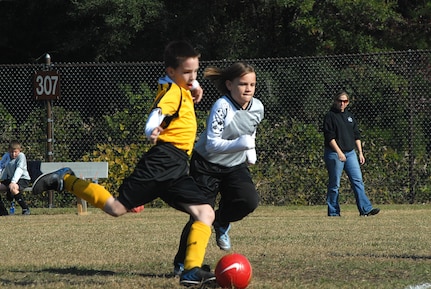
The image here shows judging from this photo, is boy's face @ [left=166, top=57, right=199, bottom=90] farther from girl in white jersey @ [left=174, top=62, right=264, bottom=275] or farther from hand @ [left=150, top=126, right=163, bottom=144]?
girl in white jersey @ [left=174, top=62, right=264, bottom=275]

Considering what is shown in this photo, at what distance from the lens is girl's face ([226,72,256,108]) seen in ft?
23.2

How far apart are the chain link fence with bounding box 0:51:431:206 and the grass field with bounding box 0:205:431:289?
274 centimetres

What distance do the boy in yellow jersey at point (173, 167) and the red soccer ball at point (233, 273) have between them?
20 cm

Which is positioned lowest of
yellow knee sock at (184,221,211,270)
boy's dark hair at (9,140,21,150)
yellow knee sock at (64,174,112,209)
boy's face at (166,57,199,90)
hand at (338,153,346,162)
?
boy's dark hair at (9,140,21,150)

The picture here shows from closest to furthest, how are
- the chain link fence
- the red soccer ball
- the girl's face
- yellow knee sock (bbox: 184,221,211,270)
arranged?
the red soccer ball < yellow knee sock (bbox: 184,221,211,270) < the girl's face < the chain link fence

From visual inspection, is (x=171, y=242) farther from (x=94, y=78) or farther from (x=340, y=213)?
(x=94, y=78)

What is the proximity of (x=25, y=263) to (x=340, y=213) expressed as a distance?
753cm

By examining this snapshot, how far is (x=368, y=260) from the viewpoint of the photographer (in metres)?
7.28

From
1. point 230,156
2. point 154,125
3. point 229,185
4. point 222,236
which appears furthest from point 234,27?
point 154,125

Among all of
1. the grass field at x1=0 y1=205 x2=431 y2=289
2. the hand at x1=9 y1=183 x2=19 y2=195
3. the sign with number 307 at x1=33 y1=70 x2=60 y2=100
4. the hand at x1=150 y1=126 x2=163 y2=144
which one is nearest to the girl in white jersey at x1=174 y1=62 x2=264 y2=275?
the grass field at x1=0 y1=205 x2=431 y2=289

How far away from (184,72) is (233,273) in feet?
4.70

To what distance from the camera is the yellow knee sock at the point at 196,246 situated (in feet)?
18.8

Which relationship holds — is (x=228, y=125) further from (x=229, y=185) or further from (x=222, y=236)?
(x=222, y=236)

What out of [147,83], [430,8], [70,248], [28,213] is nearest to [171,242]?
[70,248]
